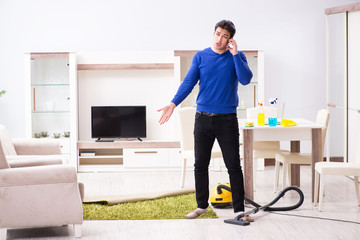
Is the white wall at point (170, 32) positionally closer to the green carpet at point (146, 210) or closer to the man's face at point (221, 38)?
the green carpet at point (146, 210)

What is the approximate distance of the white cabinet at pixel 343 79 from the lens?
6.46 metres

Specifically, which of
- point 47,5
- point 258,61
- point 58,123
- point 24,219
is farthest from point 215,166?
point 24,219

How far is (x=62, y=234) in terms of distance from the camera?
167 inches

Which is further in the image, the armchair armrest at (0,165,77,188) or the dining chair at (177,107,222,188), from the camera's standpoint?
the dining chair at (177,107,222,188)

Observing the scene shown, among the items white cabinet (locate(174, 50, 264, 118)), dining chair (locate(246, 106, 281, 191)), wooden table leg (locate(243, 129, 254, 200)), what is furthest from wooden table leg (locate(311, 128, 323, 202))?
white cabinet (locate(174, 50, 264, 118))

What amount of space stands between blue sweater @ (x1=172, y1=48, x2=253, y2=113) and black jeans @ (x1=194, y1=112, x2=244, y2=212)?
77 mm

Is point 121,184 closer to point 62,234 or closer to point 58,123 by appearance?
point 58,123

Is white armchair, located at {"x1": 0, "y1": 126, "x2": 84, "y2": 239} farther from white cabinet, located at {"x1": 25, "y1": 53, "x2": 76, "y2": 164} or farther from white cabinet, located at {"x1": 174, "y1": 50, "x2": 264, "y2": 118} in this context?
white cabinet, located at {"x1": 174, "y1": 50, "x2": 264, "y2": 118}

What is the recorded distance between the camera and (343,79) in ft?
22.7

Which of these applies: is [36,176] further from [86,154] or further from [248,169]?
[86,154]

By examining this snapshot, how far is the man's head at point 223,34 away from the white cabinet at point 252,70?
113 inches

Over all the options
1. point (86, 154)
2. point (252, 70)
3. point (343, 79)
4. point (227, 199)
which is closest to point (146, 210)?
point (227, 199)

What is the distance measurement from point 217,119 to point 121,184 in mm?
2309

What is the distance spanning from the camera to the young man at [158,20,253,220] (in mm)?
4336
